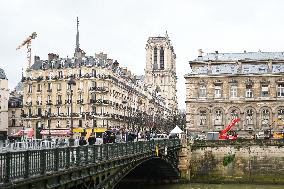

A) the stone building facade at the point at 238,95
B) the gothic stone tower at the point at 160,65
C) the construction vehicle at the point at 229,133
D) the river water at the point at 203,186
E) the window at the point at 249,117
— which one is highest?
the gothic stone tower at the point at 160,65

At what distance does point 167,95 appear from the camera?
165m

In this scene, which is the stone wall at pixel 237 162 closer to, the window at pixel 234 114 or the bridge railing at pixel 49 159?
the window at pixel 234 114

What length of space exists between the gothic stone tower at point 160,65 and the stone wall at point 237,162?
10155cm

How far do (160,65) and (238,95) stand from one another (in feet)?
316

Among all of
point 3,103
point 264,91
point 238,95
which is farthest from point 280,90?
point 3,103

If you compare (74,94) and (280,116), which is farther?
(74,94)

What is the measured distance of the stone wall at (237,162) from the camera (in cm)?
5909

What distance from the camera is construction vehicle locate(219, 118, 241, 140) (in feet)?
208

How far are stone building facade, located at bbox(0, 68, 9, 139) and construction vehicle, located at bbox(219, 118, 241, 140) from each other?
4091 centimetres

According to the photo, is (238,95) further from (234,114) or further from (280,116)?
(280,116)

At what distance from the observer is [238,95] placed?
229ft

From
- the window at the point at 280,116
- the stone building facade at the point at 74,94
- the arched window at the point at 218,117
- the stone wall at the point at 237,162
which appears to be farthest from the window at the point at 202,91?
the stone building facade at the point at 74,94

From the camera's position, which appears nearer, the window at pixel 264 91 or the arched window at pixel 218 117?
the window at pixel 264 91

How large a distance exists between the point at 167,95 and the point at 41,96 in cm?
8047
